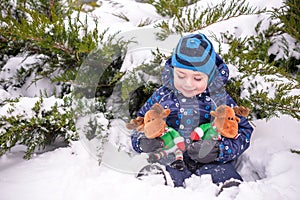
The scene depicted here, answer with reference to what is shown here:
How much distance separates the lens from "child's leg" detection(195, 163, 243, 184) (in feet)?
6.72

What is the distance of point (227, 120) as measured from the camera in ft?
6.66

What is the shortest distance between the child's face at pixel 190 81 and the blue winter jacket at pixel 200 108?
0.09 m

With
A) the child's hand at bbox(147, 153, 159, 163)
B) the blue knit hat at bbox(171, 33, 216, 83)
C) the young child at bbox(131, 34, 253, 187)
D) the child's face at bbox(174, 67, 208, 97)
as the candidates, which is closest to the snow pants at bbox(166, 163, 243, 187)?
the young child at bbox(131, 34, 253, 187)

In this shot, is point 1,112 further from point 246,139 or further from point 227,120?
point 246,139

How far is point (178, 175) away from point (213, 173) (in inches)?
8.8

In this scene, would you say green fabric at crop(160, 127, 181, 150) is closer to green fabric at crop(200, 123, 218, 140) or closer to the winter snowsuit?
the winter snowsuit

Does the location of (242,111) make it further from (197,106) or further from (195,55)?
(195,55)

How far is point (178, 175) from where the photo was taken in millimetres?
2059

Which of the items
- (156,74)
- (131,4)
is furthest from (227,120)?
(131,4)

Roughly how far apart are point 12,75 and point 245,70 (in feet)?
6.13

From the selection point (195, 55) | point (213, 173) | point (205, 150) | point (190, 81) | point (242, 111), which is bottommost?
point (213, 173)

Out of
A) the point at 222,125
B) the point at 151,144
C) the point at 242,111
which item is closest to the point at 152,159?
the point at 151,144

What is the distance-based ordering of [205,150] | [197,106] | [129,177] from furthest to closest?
[197,106] → [205,150] → [129,177]

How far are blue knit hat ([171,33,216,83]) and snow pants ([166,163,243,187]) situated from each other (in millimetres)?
606
